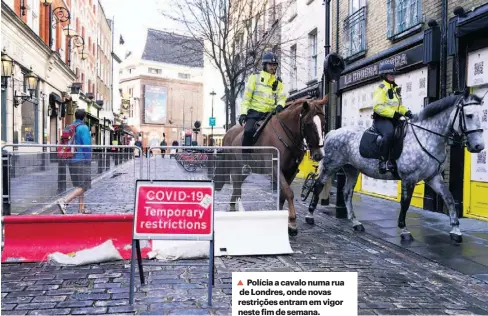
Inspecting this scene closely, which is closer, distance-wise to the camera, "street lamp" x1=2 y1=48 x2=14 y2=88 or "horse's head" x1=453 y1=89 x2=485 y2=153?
"horse's head" x1=453 y1=89 x2=485 y2=153

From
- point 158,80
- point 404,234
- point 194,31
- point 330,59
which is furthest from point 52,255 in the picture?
point 158,80

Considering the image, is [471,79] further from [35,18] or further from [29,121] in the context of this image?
A: [35,18]

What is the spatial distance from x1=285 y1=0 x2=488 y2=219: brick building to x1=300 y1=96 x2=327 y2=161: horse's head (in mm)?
2299

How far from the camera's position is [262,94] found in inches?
297

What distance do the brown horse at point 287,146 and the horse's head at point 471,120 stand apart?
2.03 meters

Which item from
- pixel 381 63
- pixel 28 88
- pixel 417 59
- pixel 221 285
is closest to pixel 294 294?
pixel 221 285

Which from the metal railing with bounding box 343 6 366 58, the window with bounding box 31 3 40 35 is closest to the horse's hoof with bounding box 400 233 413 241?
the metal railing with bounding box 343 6 366 58

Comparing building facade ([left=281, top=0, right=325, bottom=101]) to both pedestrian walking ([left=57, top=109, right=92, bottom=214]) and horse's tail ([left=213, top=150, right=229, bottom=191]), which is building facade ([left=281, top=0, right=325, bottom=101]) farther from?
pedestrian walking ([left=57, top=109, right=92, bottom=214])

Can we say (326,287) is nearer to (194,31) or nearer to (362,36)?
(362,36)

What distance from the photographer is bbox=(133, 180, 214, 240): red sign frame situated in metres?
4.25

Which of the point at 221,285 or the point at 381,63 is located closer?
the point at 221,285

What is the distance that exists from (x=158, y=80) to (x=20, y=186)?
277 feet

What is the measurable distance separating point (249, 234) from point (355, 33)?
10.7 metres

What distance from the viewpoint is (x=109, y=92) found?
5556cm
